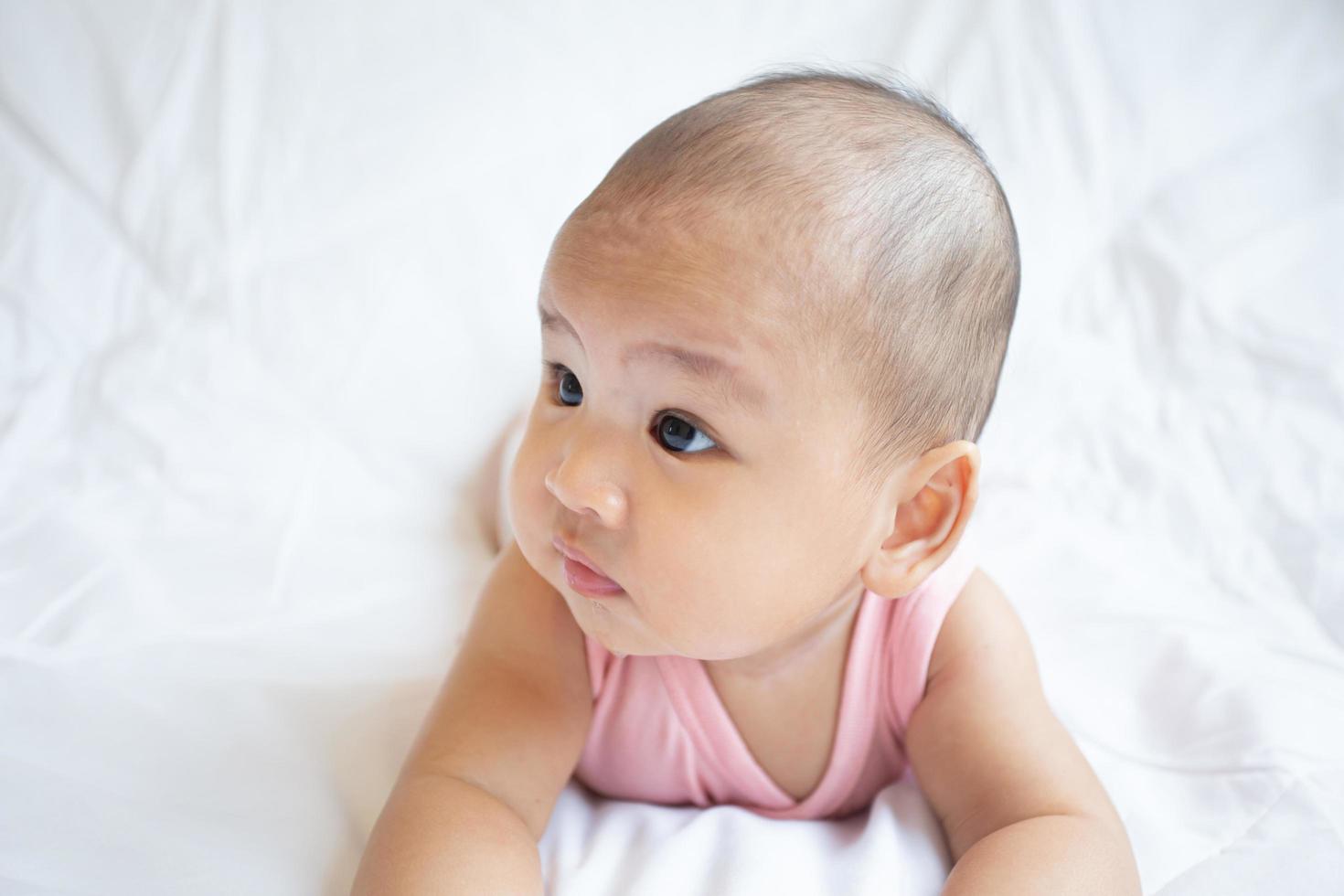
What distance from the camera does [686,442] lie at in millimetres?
804

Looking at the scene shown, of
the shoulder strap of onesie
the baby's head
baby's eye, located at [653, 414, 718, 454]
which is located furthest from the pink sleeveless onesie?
baby's eye, located at [653, 414, 718, 454]

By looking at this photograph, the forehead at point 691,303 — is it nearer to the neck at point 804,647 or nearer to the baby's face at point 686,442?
the baby's face at point 686,442

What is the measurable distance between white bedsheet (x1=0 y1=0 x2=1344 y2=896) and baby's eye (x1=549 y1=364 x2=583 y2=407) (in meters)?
0.33

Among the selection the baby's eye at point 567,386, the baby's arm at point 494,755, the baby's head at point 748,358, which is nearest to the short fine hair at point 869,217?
the baby's head at point 748,358

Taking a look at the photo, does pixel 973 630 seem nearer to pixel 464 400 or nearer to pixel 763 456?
pixel 763 456

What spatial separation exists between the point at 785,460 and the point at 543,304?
0.20m

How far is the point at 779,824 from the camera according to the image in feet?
3.12

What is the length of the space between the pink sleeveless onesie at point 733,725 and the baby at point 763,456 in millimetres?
25

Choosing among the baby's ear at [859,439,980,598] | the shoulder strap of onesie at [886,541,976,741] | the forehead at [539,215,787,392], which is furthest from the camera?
the shoulder strap of onesie at [886,541,976,741]

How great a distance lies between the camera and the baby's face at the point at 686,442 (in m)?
0.78

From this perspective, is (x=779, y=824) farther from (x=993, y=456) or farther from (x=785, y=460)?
(x=993, y=456)

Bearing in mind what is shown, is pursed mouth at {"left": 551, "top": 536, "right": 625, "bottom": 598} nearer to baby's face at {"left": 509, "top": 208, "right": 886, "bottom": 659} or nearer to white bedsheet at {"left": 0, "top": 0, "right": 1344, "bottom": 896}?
baby's face at {"left": 509, "top": 208, "right": 886, "bottom": 659}

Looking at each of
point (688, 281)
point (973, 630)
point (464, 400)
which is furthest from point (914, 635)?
point (464, 400)

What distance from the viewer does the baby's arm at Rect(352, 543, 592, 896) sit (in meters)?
0.80
